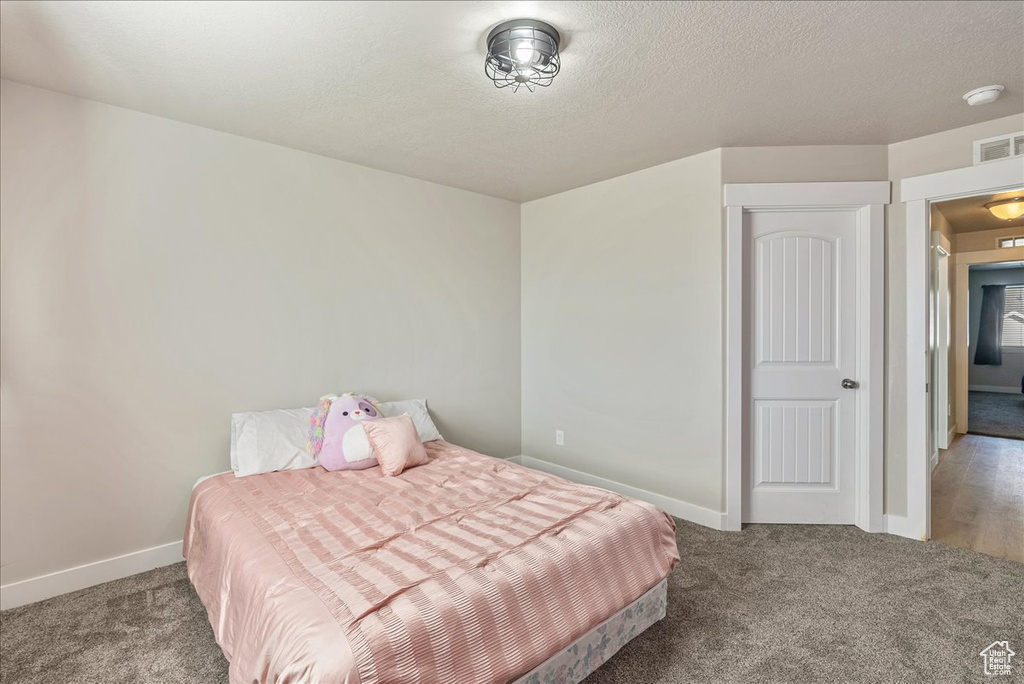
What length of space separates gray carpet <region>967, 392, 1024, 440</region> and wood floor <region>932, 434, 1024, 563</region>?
0.39m

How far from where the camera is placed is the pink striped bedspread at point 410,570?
1338 mm

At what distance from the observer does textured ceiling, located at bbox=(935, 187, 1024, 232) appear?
3666 millimetres

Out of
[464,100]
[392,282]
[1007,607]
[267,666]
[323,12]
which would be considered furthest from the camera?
[392,282]

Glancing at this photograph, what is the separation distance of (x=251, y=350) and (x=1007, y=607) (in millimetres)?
4182

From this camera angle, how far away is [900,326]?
3.01 metres

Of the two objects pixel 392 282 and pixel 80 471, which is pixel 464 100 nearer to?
pixel 392 282

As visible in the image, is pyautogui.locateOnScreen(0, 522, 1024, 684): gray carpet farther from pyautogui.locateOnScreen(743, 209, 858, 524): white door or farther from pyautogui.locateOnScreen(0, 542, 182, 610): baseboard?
pyautogui.locateOnScreen(743, 209, 858, 524): white door

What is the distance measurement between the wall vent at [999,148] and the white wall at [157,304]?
11.5 feet

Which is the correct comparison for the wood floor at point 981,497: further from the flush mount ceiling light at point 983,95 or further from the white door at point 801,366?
the flush mount ceiling light at point 983,95

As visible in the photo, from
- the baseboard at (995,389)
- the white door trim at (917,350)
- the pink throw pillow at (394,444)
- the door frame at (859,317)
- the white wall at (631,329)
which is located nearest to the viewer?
the pink throw pillow at (394,444)

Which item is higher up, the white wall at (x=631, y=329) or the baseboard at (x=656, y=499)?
the white wall at (x=631, y=329)

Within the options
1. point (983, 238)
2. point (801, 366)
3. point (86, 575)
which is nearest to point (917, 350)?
point (801, 366)

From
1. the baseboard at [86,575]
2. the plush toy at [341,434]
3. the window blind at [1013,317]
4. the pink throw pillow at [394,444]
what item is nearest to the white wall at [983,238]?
the window blind at [1013,317]

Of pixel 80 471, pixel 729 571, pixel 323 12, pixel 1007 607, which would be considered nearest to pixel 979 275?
pixel 1007 607
